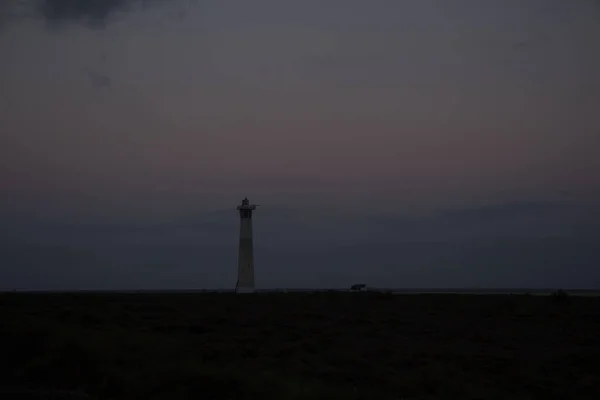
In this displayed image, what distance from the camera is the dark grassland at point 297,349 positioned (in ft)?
52.1

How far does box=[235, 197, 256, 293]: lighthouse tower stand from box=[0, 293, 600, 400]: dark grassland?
1657 cm

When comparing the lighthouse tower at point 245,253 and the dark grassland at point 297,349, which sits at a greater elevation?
the lighthouse tower at point 245,253

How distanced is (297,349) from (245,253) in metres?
29.5

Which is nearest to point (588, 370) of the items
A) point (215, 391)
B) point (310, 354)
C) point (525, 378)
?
point (525, 378)

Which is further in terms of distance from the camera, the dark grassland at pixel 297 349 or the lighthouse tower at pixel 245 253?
the lighthouse tower at pixel 245 253

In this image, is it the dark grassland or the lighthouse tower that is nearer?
the dark grassland

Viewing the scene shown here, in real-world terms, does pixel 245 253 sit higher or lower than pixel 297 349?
higher

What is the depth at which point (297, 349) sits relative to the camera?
72.3ft

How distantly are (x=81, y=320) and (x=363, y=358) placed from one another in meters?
11.5

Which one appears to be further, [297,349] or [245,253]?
[245,253]

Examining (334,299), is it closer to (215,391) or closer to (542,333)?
(542,333)

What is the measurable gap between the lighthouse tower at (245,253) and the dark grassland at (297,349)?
1657 centimetres

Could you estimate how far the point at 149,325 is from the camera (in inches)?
1017

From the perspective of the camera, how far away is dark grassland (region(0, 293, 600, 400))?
15.9 m
